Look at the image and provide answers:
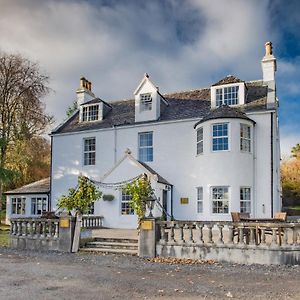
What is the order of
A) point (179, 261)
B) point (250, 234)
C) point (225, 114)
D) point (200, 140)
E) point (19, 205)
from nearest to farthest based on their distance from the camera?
point (250, 234) < point (179, 261) < point (225, 114) < point (200, 140) < point (19, 205)

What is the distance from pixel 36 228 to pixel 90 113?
545 inches

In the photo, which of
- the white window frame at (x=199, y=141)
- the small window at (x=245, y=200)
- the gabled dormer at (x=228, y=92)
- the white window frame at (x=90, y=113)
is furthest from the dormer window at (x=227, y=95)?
the white window frame at (x=90, y=113)

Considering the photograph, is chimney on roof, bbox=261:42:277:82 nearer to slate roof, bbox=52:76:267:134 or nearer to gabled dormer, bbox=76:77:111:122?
slate roof, bbox=52:76:267:134

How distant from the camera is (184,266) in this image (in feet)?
38.6

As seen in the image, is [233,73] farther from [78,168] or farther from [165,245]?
[165,245]

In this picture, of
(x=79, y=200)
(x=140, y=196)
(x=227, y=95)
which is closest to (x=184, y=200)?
(x=227, y=95)

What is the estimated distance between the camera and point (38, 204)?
99.5ft

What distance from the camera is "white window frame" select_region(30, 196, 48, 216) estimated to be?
29.8 meters

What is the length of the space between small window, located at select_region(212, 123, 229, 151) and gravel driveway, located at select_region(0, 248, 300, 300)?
426 inches

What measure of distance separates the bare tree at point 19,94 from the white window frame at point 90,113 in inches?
264

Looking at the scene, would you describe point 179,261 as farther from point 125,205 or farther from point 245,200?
point 125,205

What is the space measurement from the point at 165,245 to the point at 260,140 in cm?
1128

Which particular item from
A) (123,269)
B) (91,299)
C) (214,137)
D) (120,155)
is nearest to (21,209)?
(120,155)

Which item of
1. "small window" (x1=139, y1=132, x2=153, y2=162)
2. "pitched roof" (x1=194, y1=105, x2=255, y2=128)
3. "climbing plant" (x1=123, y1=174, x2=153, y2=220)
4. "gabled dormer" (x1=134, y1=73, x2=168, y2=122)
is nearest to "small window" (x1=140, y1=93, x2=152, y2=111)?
"gabled dormer" (x1=134, y1=73, x2=168, y2=122)
